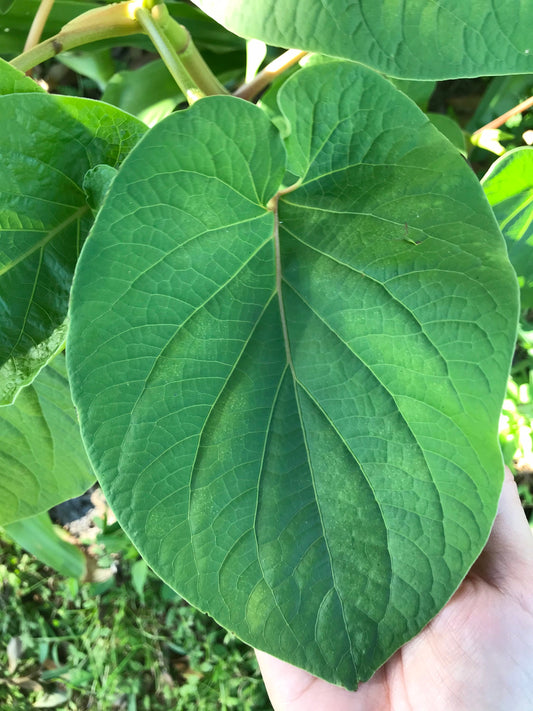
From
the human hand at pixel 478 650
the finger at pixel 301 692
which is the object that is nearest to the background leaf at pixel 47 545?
the finger at pixel 301 692

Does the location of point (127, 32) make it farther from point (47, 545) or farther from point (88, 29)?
point (47, 545)

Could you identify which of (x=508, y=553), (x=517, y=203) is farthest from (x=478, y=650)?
(x=517, y=203)

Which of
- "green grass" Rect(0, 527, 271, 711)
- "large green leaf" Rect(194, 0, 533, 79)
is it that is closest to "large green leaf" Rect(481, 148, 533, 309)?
"large green leaf" Rect(194, 0, 533, 79)

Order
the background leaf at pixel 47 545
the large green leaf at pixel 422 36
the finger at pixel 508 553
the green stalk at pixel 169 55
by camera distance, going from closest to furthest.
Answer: the large green leaf at pixel 422 36 → the green stalk at pixel 169 55 → the finger at pixel 508 553 → the background leaf at pixel 47 545

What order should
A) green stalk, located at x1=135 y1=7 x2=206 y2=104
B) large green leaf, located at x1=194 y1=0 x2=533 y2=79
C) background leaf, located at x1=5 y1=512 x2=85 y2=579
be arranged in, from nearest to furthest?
large green leaf, located at x1=194 y1=0 x2=533 y2=79 → green stalk, located at x1=135 y1=7 x2=206 y2=104 → background leaf, located at x1=5 y1=512 x2=85 y2=579

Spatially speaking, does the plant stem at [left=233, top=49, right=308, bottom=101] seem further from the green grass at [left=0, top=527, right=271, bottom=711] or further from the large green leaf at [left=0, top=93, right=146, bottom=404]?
the green grass at [left=0, top=527, right=271, bottom=711]

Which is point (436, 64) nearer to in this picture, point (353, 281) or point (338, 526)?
point (353, 281)

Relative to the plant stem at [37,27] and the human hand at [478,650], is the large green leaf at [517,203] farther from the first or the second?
the plant stem at [37,27]
